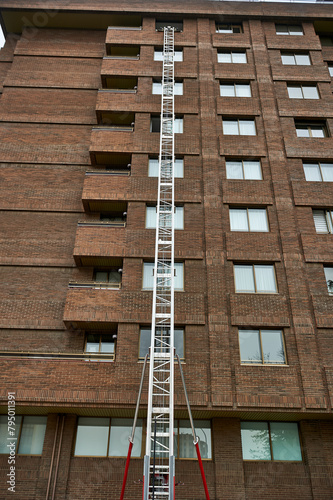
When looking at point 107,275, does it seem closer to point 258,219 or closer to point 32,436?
point 32,436

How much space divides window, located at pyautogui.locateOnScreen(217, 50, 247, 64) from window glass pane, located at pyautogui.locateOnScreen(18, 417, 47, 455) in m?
22.5

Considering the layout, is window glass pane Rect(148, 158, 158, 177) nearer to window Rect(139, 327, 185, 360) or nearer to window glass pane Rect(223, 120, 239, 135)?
window glass pane Rect(223, 120, 239, 135)

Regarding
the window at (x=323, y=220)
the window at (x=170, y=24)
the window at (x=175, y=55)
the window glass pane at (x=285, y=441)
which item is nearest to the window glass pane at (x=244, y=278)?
the window at (x=323, y=220)

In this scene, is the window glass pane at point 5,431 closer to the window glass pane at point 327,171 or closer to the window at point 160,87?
the window glass pane at point 327,171

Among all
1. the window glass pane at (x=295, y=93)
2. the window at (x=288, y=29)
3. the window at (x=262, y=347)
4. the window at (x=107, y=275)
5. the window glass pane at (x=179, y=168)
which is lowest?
the window at (x=262, y=347)

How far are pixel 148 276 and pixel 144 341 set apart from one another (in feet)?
9.87

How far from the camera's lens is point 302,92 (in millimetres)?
24469

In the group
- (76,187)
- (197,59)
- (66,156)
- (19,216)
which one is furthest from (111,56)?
(19,216)

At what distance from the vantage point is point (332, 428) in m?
16.4

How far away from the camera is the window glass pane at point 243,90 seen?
24359 millimetres

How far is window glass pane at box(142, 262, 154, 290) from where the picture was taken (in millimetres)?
18517

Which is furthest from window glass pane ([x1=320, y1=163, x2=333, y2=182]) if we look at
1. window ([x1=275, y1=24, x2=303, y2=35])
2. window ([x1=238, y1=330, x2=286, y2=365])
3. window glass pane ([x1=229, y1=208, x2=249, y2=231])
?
window ([x1=275, y1=24, x2=303, y2=35])

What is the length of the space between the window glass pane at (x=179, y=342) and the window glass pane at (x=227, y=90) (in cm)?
1450

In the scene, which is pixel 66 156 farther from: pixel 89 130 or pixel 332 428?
pixel 332 428
